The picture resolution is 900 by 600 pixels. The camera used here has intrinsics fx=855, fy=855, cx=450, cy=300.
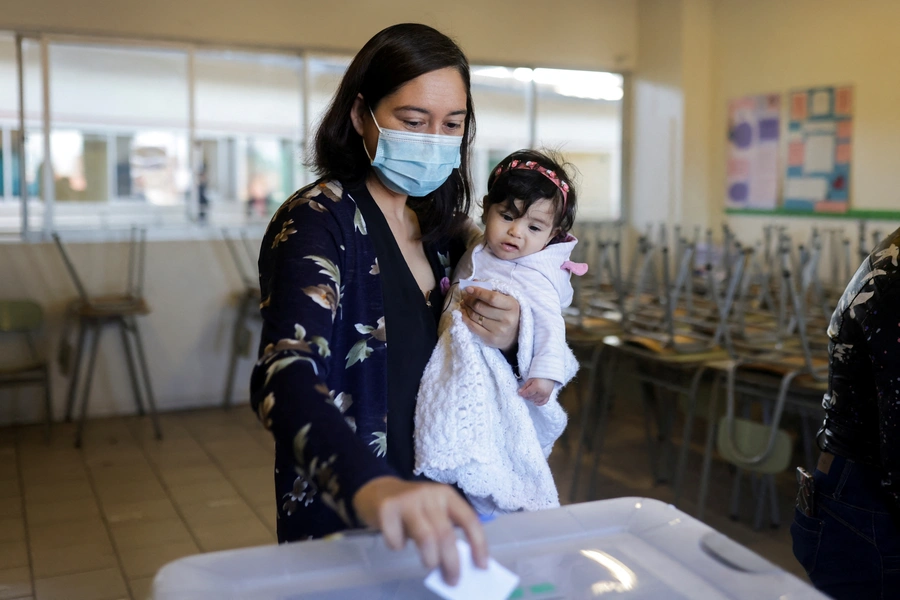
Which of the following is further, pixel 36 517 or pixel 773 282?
pixel 773 282

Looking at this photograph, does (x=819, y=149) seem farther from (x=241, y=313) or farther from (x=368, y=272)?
(x=368, y=272)

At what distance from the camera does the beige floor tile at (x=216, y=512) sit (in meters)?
3.47

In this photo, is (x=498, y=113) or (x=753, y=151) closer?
(x=753, y=151)

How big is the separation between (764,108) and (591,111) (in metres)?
1.31

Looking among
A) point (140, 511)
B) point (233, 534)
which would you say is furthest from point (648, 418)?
point (140, 511)

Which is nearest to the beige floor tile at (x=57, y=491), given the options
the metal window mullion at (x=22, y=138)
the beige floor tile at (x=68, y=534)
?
the beige floor tile at (x=68, y=534)

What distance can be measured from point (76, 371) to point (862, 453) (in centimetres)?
434

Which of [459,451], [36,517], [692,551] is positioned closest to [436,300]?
[459,451]

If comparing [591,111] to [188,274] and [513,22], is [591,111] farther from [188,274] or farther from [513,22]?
[188,274]

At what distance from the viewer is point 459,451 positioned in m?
1.22

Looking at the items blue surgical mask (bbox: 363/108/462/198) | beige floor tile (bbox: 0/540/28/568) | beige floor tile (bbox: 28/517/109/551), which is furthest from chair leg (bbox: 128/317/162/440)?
blue surgical mask (bbox: 363/108/462/198)

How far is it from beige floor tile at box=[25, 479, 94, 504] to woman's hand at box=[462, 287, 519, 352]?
302 cm

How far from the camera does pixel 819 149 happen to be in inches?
209

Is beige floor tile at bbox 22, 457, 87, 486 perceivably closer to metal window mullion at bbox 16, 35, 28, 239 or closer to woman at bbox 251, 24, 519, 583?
metal window mullion at bbox 16, 35, 28, 239
